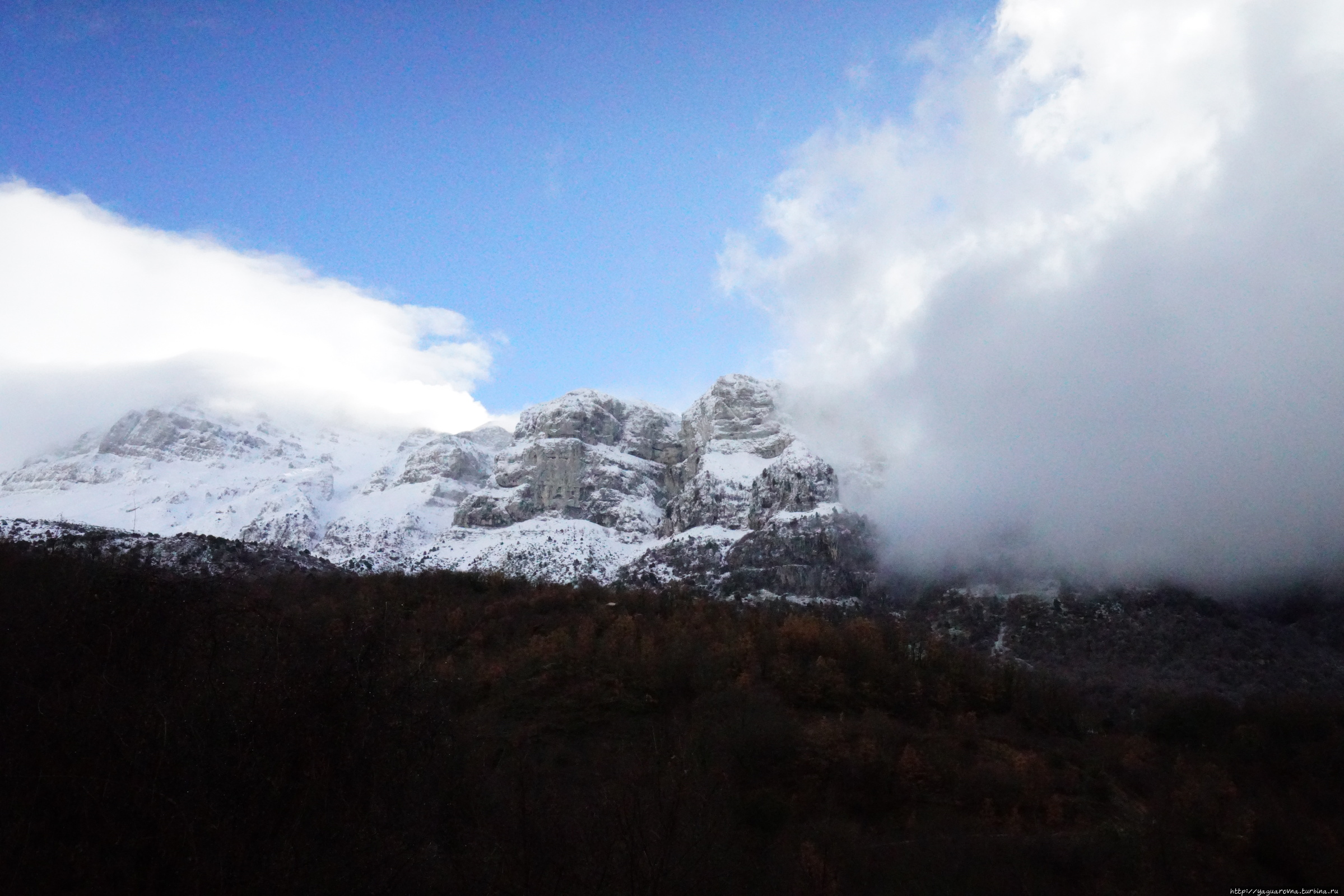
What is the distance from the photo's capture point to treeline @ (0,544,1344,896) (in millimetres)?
11109

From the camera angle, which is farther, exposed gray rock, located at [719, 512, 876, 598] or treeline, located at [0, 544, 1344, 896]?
exposed gray rock, located at [719, 512, 876, 598]

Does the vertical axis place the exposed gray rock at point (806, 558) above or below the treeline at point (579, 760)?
above

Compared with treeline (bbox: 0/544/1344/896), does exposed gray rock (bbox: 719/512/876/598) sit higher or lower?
higher

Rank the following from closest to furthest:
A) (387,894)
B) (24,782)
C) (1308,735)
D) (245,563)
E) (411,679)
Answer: (24,782) → (387,894) → (411,679) → (1308,735) → (245,563)

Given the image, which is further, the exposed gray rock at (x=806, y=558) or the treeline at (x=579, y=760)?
the exposed gray rock at (x=806, y=558)

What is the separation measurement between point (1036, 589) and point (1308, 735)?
4031 inches

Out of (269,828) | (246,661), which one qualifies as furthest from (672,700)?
(269,828)

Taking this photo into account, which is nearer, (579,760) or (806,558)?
(579,760)

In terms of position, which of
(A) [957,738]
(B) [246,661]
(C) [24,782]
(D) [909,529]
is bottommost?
(A) [957,738]

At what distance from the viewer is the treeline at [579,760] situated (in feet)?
36.4

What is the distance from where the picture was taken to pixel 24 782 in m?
10.6

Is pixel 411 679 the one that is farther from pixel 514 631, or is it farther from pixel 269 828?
pixel 514 631

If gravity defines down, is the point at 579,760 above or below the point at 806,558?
below

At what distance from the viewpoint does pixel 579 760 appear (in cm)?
3206
